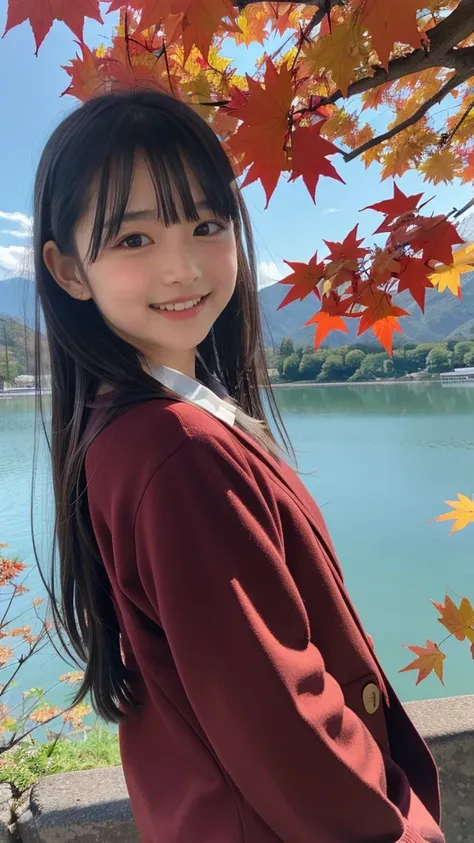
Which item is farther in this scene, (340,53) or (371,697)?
(340,53)

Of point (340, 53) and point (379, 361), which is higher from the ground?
point (340, 53)

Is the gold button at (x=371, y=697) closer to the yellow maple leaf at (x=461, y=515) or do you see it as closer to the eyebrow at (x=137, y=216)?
the eyebrow at (x=137, y=216)

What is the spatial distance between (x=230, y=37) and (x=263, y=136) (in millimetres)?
457

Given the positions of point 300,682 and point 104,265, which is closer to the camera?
point 300,682

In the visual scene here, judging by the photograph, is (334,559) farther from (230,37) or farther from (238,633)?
(230,37)

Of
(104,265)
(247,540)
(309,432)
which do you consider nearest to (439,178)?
(104,265)

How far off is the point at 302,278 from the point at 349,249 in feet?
0.30

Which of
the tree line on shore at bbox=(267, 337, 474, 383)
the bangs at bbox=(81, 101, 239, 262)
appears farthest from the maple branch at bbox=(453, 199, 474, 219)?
the tree line on shore at bbox=(267, 337, 474, 383)

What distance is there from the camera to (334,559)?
59cm

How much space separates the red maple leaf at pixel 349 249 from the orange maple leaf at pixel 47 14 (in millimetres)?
459

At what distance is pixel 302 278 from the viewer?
893 mm

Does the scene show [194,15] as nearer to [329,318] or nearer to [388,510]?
[329,318]

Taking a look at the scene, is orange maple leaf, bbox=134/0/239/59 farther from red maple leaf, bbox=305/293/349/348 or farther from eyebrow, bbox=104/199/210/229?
red maple leaf, bbox=305/293/349/348

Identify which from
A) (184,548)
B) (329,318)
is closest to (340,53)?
(329,318)
